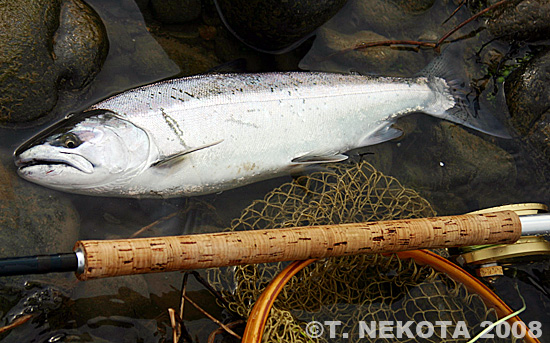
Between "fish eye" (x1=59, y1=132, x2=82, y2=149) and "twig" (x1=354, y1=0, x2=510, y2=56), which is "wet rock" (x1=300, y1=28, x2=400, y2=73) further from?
"fish eye" (x1=59, y1=132, x2=82, y2=149)

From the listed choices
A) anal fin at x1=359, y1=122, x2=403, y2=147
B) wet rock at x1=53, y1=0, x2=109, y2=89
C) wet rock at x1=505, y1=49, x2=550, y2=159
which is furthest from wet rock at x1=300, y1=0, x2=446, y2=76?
wet rock at x1=53, y1=0, x2=109, y2=89

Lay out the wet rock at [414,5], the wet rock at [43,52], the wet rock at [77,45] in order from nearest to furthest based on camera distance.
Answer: the wet rock at [43,52] → the wet rock at [77,45] → the wet rock at [414,5]

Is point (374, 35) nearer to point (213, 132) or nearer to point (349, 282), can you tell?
point (213, 132)

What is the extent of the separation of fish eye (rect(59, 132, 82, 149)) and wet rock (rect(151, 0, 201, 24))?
1212 mm

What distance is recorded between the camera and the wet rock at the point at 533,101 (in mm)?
3293

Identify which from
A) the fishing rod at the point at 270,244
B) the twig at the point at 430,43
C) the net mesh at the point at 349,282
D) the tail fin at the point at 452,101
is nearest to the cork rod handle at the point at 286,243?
the fishing rod at the point at 270,244

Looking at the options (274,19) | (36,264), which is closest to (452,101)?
(274,19)

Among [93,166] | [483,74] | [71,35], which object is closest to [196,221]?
[93,166]

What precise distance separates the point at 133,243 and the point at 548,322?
9.32ft

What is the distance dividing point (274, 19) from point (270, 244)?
67.4 inches

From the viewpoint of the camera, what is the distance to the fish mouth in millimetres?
2512

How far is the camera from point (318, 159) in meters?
3.04

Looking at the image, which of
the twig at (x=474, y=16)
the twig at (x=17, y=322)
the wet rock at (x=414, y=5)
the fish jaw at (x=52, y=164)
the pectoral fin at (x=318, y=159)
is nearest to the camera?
the twig at (x=17, y=322)

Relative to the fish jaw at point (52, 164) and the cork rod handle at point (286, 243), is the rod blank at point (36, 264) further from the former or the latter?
the fish jaw at point (52, 164)
